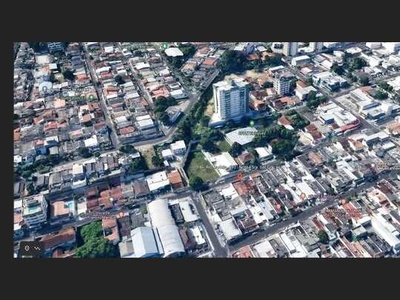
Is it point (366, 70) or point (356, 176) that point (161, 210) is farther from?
point (366, 70)

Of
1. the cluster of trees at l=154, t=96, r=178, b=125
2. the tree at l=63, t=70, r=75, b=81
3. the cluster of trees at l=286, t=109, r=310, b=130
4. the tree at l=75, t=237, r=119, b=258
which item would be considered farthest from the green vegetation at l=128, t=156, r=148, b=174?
the tree at l=63, t=70, r=75, b=81

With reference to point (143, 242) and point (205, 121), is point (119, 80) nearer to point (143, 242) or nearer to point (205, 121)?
point (205, 121)

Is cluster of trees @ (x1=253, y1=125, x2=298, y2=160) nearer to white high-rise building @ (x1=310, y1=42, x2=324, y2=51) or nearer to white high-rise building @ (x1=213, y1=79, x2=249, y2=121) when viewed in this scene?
white high-rise building @ (x1=213, y1=79, x2=249, y2=121)

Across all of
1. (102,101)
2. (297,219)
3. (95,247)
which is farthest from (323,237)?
(102,101)

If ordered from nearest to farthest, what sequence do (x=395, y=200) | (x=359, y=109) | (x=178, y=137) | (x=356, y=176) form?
(x=395, y=200) < (x=356, y=176) < (x=178, y=137) < (x=359, y=109)

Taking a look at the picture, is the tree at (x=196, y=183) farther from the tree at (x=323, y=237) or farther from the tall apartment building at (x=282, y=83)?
the tall apartment building at (x=282, y=83)

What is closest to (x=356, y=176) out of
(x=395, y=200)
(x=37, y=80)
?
(x=395, y=200)
